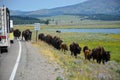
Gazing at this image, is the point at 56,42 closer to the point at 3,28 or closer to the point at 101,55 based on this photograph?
the point at 101,55

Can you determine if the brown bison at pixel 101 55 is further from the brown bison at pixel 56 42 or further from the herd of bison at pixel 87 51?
the brown bison at pixel 56 42

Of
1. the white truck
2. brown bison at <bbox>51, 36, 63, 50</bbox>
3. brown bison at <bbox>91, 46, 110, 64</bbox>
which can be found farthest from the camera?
brown bison at <bbox>51, 36, 63, 50</bbox>

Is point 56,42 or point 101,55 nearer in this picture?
point 101,55

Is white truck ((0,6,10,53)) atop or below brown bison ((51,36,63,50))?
atop

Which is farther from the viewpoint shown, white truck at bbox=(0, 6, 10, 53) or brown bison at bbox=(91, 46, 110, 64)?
brown bison at bbox=(91, 46, 110, 64)

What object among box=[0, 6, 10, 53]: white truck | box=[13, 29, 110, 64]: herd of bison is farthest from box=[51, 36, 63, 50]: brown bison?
box=[0, 6, 10, 53]: white truck

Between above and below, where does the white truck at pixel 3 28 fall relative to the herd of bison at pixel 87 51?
above

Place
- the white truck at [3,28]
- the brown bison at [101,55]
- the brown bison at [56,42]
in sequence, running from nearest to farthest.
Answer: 1. the white truck at [3,28]
2. the brown bison at [101,55]
3. the brown bison at [56,42]

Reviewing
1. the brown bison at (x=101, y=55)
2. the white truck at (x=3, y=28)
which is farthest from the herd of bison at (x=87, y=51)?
the white truck at (x=3, y=28)

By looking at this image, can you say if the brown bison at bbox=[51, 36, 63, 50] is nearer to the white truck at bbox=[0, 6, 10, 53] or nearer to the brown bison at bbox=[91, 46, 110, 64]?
the brown bison at bbox=[91, 46, 110, 64]

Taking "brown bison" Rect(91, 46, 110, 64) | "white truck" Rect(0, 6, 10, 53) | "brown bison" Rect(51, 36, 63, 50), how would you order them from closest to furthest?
"white truck" Rect(0, 6, 10, 53)
"brown bison" Rect(91, 46, 110, 64)
"brown bison" Rect(51, 36, 63, 50)

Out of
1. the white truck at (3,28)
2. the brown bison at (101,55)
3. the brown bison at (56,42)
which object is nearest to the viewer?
the white truck at (3,28)

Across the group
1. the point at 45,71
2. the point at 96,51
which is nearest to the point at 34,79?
the point at 45,71

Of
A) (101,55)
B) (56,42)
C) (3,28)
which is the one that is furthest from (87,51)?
(56,42)
